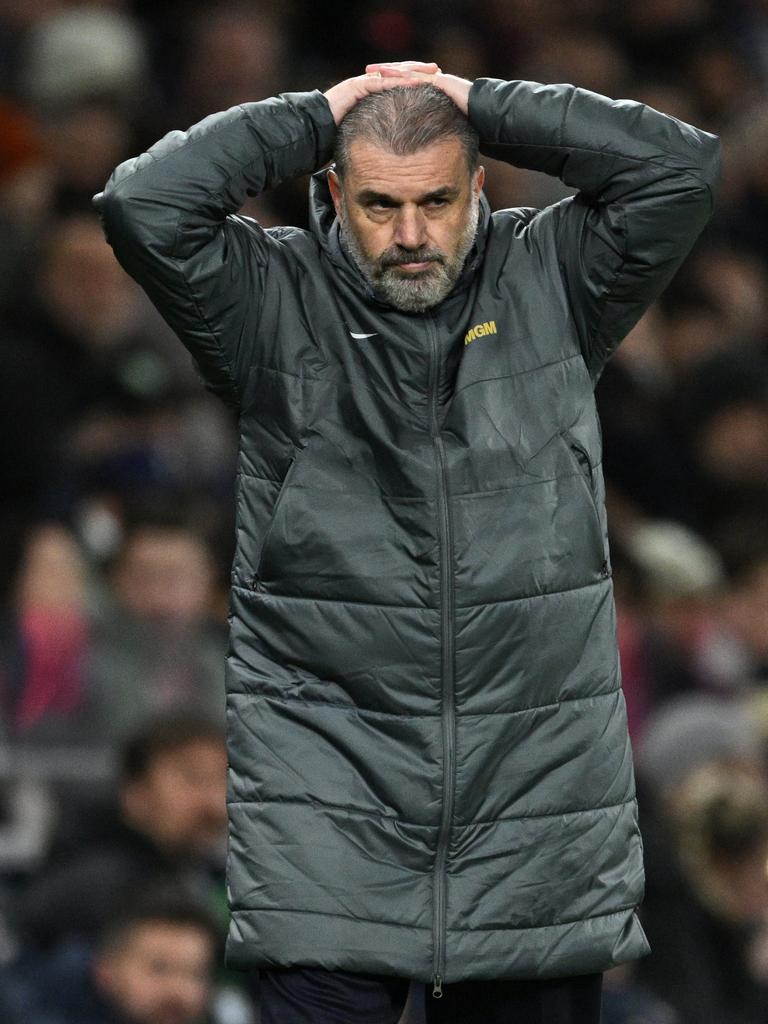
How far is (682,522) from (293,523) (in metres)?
5.11

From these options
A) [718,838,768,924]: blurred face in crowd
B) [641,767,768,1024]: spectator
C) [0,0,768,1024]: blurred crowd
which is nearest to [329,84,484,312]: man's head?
[0,0,768,1024]: blurred crowd

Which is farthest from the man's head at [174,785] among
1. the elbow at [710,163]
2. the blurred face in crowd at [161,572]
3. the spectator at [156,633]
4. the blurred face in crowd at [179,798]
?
the elbow at [710,163]

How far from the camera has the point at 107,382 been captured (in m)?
7.18

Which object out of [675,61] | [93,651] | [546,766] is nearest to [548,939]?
[546,766]

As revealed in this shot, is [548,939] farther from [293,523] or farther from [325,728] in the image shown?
[293,523]

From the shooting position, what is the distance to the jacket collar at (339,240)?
3551mm

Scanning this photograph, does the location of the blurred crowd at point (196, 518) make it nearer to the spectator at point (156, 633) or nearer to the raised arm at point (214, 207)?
the spectator at point (156, 633)

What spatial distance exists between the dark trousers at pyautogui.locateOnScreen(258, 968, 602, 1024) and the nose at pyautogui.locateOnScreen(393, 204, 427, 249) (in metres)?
1.09

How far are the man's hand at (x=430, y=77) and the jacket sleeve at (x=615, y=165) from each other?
2 centimetres

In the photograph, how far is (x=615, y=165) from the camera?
3467 millimetres

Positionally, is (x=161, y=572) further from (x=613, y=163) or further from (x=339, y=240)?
(x=613, y=163)

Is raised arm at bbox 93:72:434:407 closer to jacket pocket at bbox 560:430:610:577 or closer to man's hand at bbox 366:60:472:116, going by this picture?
man's hand at bbox 366:60:472:116

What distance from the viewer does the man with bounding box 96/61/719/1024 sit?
Result: 342 cm

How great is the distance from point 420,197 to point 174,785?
8.17 feet
